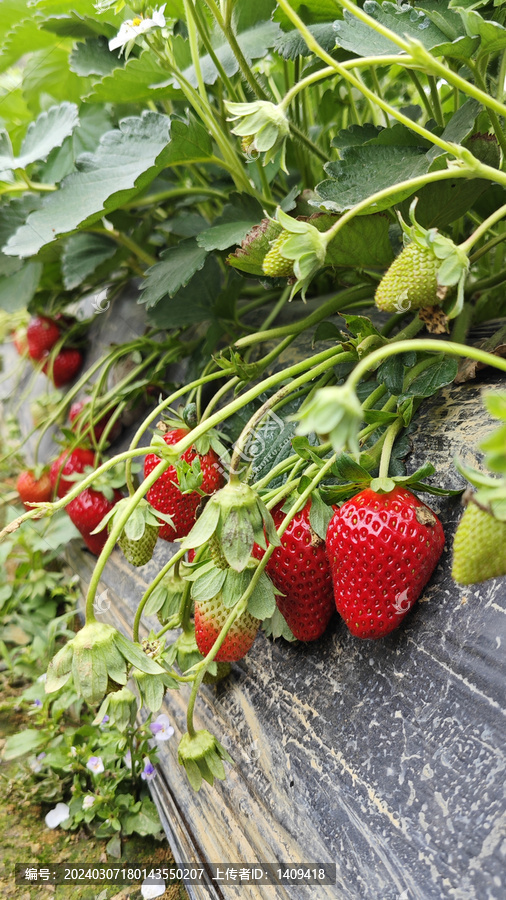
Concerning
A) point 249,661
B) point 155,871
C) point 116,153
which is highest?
point 116,153

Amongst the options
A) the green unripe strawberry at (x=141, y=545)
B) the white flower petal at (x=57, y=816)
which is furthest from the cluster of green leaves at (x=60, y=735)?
the green unripe strawberry at (x=141, y=545)

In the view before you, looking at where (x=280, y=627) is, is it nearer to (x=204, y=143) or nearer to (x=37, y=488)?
(x=204, y=143)

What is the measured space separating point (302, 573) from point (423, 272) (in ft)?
0.76

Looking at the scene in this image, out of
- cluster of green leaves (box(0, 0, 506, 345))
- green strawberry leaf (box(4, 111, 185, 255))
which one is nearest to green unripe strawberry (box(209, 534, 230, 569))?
cluster of green leaves (box(0, 0, 506, 345))

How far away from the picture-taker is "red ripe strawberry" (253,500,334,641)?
0.48m

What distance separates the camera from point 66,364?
1.21 m

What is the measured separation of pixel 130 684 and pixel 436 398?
49 cm

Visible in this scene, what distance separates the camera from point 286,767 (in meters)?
0.49

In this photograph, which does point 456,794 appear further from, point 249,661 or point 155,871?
point 155,871

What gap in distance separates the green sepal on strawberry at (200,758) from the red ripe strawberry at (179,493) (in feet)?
0.61

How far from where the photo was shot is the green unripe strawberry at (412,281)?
390 millimetres

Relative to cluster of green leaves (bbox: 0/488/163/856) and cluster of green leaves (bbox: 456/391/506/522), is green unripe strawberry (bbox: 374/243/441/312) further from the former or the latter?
cluster of green leaves (bbox: 0/488/163/856)

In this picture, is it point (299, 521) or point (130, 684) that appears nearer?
point (299, 521)

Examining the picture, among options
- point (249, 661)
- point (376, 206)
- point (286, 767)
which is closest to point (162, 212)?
point (376, 206)
